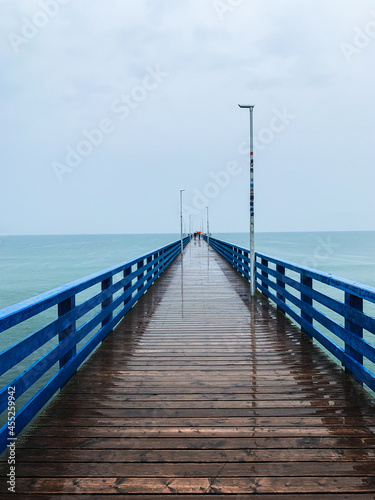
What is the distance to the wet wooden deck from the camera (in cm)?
248

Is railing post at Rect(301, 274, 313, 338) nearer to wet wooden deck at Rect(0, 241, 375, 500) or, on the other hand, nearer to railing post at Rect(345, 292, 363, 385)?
wet wooden deck at Rect(0, 241, 375, 500)

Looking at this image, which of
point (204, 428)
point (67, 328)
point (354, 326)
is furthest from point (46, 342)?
point (354, 326)

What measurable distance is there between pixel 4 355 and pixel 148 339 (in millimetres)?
3329

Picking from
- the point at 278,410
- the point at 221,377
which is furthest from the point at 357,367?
the point at 221,377

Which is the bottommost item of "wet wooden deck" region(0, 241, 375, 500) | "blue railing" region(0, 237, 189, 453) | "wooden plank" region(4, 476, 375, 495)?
"wooden plank" region(4, 476, 375, 495)

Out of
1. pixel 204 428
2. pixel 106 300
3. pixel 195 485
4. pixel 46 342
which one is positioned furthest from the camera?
pixel 106 300

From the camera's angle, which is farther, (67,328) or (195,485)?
(67,328)

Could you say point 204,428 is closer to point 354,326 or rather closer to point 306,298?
point 354,326

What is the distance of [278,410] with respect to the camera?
3.49m

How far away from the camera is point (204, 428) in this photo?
3152 millimetres

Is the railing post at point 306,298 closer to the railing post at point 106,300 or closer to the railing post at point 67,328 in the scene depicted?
the railing post at point 106,300

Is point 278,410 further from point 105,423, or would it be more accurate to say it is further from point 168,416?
point 105,423

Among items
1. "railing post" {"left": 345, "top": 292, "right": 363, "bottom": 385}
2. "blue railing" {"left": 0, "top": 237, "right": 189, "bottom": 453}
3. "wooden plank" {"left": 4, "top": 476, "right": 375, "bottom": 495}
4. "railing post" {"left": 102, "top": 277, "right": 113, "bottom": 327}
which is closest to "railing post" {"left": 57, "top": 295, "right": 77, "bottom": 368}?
"blue railing" {"left": 0, "top": 237, "right": 189, "bottom": 453}

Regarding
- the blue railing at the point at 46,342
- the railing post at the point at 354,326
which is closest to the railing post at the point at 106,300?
the blue railing at the point at 46,342
